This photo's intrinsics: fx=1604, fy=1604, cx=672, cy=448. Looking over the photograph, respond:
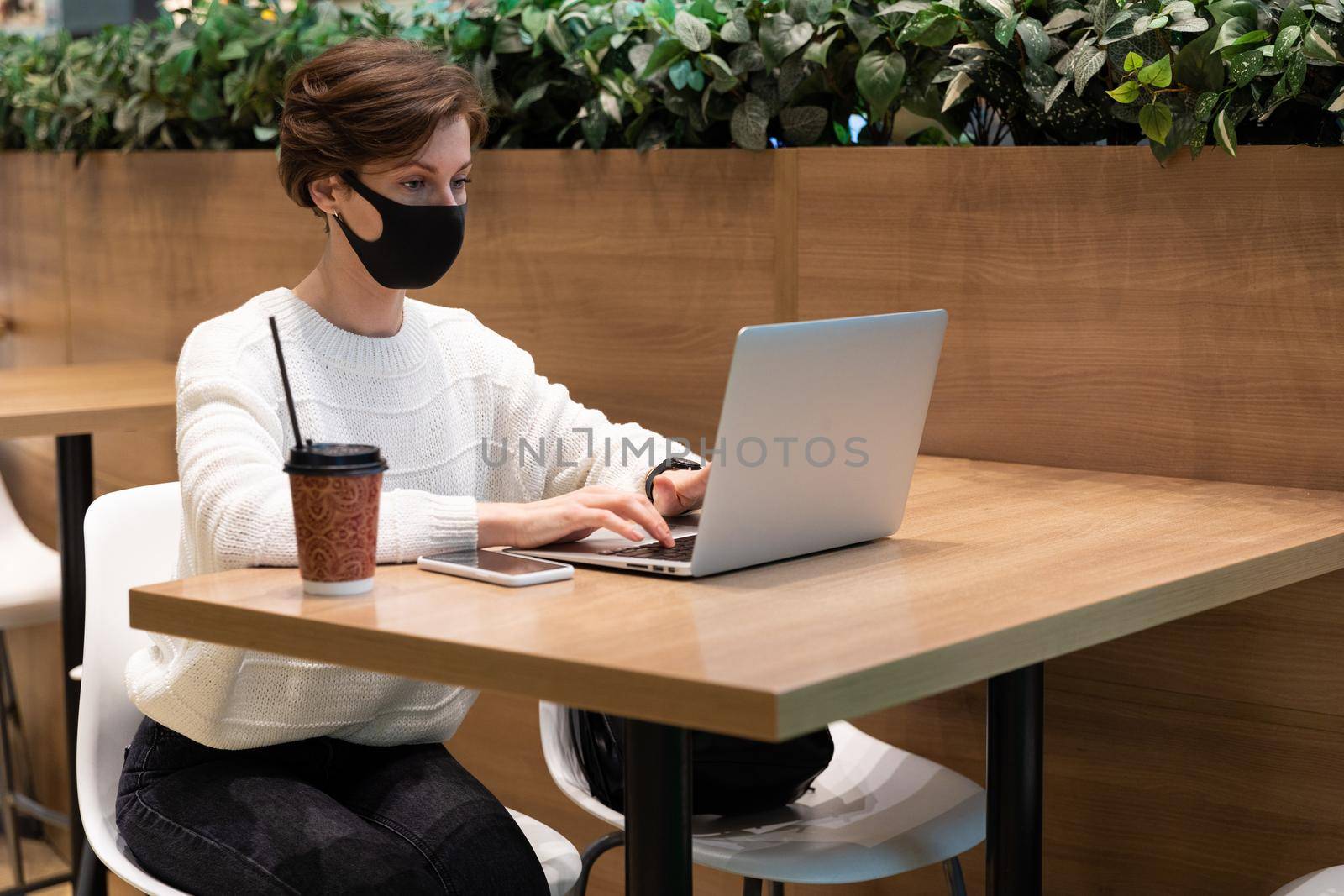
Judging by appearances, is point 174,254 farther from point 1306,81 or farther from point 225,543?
point 1306,81

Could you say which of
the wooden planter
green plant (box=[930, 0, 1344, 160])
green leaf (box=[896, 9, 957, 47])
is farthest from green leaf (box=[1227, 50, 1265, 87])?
green leaf (box=[896, 9, 957, 47])

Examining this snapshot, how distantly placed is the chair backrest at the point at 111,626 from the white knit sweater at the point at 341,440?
0.25 feet

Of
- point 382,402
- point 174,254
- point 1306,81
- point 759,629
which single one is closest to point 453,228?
point 382,402

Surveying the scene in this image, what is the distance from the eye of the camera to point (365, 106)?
1.61 metres

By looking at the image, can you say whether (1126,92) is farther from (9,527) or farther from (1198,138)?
(9,527)

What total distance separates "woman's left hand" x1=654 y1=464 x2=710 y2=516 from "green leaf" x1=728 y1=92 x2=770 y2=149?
723 mm

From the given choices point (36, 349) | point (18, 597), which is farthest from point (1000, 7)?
point (36, 349)

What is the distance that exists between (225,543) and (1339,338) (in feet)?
3.94

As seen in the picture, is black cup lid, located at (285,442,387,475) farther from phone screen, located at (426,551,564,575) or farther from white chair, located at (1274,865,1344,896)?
white chair, located at (1274,865,1344,896)

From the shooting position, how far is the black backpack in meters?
1.66

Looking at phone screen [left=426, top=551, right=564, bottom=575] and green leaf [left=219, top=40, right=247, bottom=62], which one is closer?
phone screen [left=426, top=551, right=564, bottom=575]

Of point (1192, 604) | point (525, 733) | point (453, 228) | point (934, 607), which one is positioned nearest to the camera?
point (934, 607)

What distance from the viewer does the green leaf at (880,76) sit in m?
2.03

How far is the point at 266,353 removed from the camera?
5.10 feet
